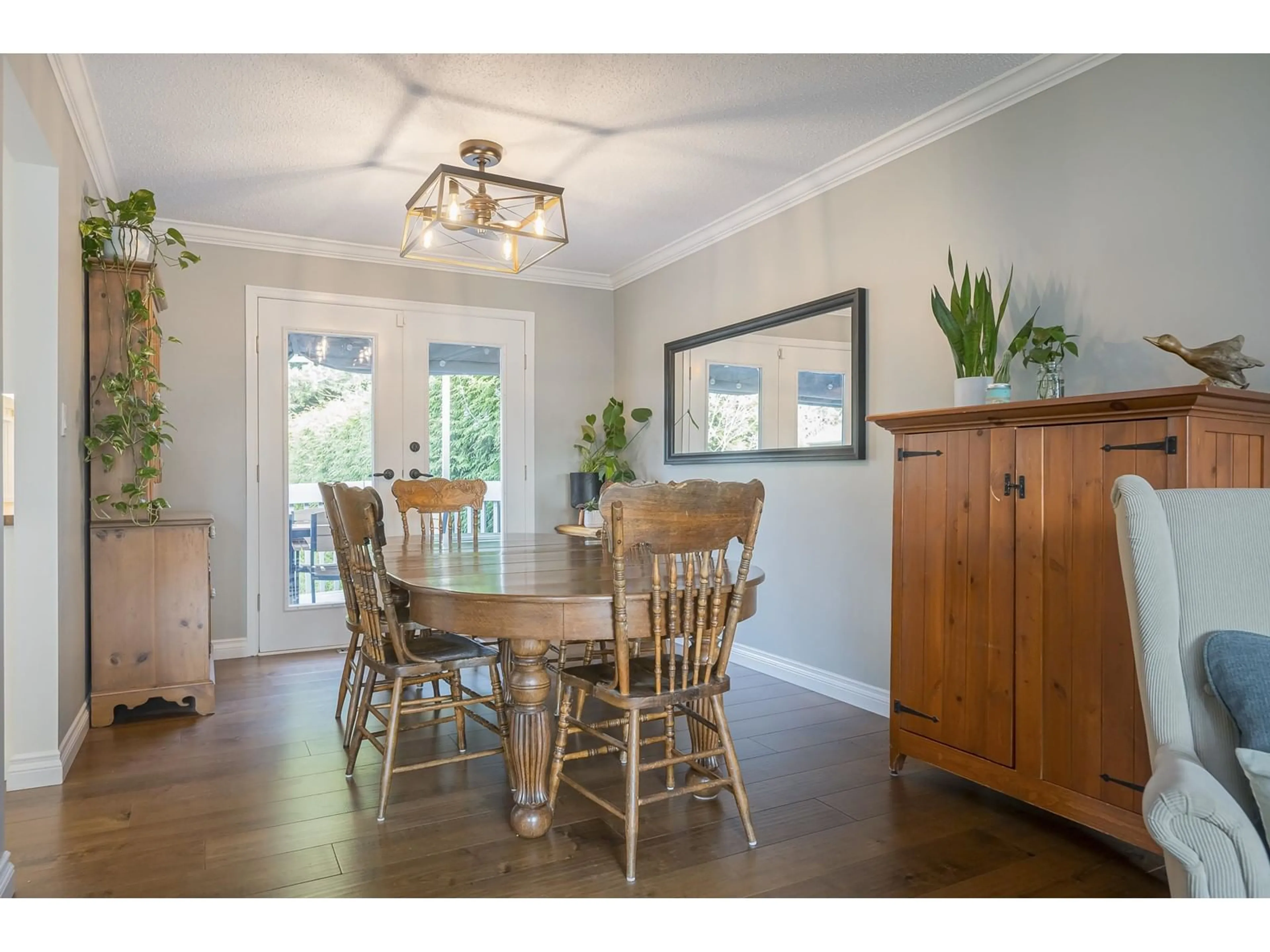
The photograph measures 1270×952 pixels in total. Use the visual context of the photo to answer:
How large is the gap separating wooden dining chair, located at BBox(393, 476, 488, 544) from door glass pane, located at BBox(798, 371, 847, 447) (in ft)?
5.15

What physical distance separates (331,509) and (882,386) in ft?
7.34

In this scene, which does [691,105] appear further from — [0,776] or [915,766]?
[0,776]

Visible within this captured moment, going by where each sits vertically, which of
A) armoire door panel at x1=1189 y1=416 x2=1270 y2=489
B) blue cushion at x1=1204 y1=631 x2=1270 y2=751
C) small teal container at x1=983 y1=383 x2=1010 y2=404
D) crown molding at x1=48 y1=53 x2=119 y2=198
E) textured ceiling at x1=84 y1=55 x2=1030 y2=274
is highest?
textured ceiling at x1=84 y1=55 x2=1030 y2=274

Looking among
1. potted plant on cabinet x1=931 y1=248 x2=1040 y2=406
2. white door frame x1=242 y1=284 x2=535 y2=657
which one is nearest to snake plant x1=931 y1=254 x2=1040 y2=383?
potted plant on cabinet x1=931 y1=248 x2=1040 y2=406

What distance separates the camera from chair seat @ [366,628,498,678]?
237 centimetres

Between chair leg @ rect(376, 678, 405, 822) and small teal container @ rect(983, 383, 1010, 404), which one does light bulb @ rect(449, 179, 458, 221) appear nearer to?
chair leg @ rect(376, 678, 405, 822)

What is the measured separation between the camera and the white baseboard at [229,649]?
4387 millimetres

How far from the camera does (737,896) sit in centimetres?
184

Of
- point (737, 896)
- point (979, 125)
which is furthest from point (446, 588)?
point (979, 125)

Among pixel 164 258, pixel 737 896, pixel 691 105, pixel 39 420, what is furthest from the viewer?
pixel 164 258

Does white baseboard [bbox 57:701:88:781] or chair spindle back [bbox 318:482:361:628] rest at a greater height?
chair spindle back [bbox 318:482:361:628]

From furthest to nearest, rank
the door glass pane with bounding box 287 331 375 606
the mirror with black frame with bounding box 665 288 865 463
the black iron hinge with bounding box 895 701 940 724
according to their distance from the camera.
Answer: the door glass pane with bounding box 287 331 375 606 < the mirror with black frame with bounding box 665 288 865 463 < the black iron hinge with bounding box 895 701 940 724

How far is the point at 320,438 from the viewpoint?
4.67 metres

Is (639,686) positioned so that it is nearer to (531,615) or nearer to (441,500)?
(531,615)
